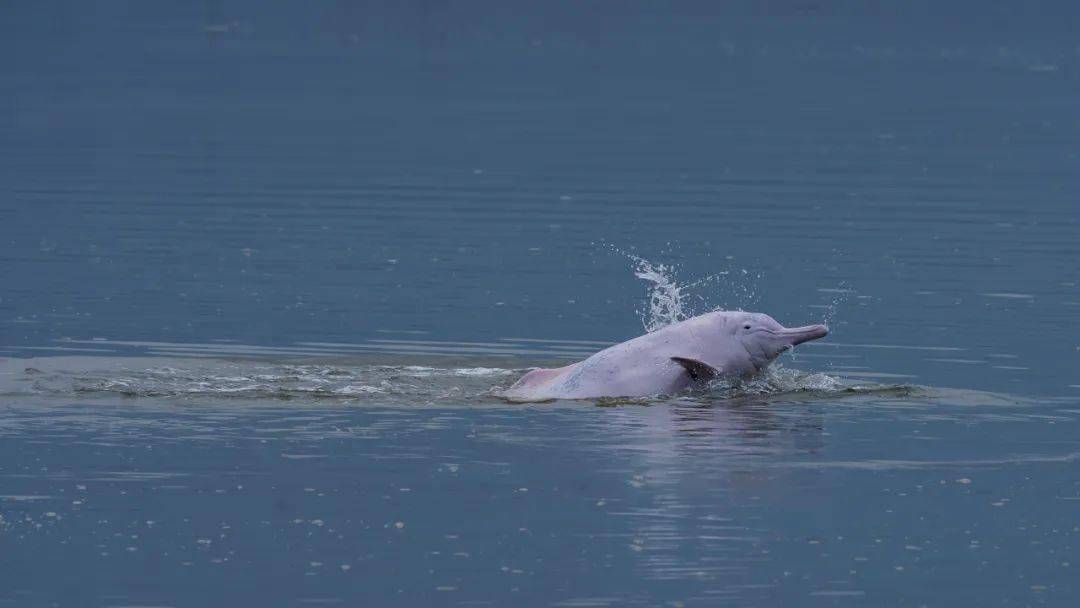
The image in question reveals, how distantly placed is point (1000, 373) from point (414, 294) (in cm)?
849

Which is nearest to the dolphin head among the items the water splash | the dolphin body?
the dolphin body

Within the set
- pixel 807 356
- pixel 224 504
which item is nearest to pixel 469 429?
pixel 224 504

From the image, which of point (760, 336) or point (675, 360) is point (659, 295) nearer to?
point (760, 336)

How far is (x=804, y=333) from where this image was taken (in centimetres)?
2236

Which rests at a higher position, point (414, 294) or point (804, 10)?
point (804, 10)

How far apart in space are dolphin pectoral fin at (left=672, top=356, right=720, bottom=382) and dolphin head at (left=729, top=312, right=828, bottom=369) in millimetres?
489

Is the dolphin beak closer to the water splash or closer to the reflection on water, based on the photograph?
the reflection on water

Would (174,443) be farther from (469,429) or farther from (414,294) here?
(414,294)

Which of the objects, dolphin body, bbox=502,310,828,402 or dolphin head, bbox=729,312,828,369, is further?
dolphin head, bbox=729,312,828,369

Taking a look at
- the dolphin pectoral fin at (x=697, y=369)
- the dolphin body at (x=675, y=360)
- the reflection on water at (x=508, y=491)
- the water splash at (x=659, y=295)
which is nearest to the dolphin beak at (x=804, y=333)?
the dolphin body at (x=675, y=360)

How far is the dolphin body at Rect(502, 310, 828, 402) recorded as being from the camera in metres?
22.2

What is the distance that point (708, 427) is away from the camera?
2086 centimetres

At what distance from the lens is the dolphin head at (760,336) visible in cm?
2261

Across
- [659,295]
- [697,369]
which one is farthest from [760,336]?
[659,295]
